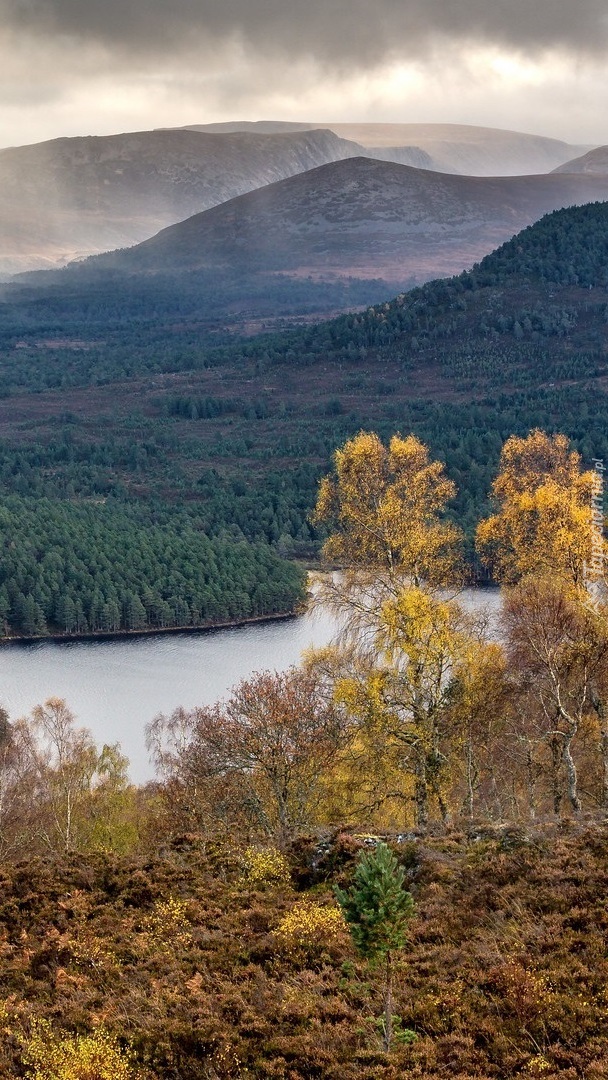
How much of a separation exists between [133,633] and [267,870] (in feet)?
232

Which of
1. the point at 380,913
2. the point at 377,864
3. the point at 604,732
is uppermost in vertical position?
the point at 377,864

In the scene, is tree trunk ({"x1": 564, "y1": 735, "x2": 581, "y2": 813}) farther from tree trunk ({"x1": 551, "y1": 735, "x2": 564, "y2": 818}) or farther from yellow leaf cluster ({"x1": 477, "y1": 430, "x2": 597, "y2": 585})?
yellow leaf cluster ({"x1": 477, "y1": 430, "x2": 597, "y2": 585})

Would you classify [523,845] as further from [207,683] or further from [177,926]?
[207,683]

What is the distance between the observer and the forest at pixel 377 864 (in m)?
15.2

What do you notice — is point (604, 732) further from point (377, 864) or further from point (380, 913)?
point (380, 913)

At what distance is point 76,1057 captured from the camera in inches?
610

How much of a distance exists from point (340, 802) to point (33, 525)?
283 feet

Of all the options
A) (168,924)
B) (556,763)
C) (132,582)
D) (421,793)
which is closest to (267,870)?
(168,924)

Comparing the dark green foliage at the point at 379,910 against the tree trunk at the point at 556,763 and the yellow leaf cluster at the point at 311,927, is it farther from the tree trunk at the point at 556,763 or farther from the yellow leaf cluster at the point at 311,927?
the tree trunk at the point at 556,763

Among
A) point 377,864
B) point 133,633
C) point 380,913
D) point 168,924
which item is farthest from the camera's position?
point 133,633

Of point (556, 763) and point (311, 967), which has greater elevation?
point (556, 763)

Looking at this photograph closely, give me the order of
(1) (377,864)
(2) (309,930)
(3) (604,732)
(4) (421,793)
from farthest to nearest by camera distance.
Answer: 1. (4) (421,793)
2. (3) (604,732)
3. (2) (309,930)
4. (1) (377,864)

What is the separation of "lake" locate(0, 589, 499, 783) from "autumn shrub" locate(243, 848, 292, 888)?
119 ft

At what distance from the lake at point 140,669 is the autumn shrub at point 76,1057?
40499mm
